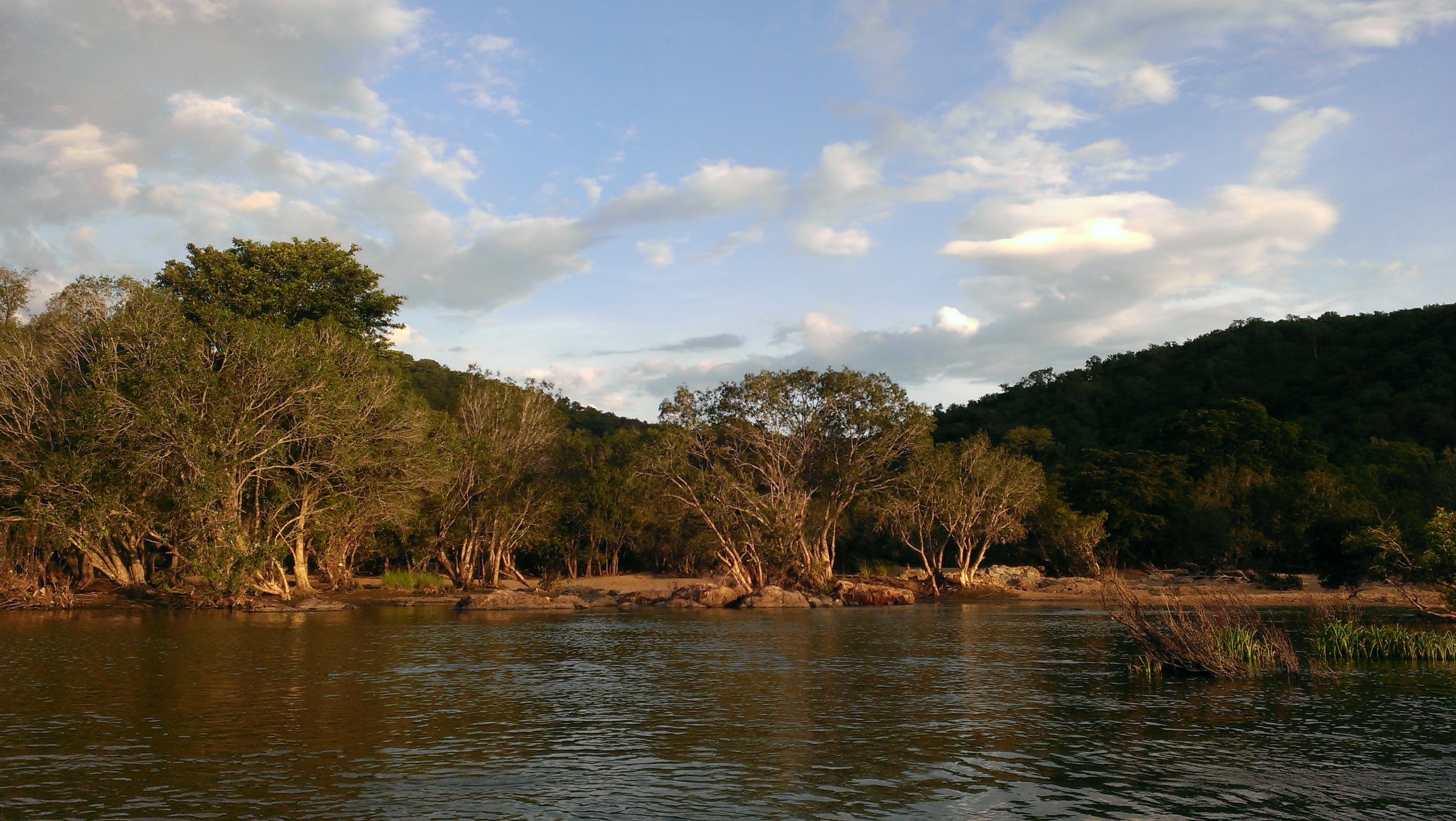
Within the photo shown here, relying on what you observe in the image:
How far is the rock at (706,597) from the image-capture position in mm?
53812

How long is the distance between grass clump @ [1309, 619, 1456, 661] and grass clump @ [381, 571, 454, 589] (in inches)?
1982

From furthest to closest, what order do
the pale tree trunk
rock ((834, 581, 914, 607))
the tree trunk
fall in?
1. rock ((834, 581, 914, 607))
2. the tree trunk
3. the pale tree trunk

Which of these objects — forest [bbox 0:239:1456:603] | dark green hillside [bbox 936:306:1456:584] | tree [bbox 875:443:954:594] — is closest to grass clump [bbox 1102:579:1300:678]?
forest [bbox 0:239:1456:603]

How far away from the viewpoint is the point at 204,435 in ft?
141

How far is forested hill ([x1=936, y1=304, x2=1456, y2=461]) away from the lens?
277 ft

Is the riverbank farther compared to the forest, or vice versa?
the riverbank

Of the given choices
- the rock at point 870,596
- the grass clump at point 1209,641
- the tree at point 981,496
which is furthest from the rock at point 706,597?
the grass clump at point 1209,641

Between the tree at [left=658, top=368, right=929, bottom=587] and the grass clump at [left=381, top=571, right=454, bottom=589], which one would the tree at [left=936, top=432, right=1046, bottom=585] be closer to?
the tree at [left=658, top=368, right=929, bottom=587]

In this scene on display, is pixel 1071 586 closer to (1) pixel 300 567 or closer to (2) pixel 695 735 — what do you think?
(1) pixel 300 567

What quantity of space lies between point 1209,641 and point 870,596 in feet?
105

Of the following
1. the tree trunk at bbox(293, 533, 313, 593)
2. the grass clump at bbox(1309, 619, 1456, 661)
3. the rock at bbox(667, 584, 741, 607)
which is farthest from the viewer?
the rock at bbox(667, 584, 741, 607)

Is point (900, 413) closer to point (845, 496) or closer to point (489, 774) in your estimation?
point (845, 496)

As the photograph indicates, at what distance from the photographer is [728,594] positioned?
5450 centimetres

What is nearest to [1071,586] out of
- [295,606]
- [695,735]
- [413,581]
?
[413,581]
